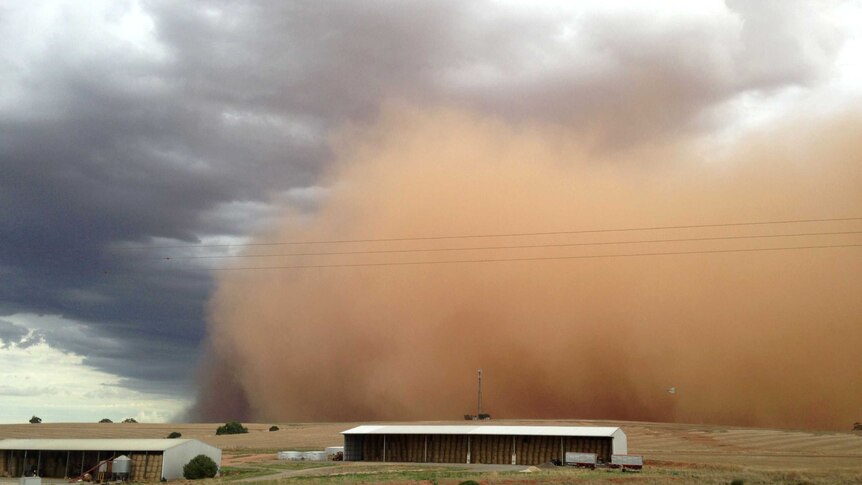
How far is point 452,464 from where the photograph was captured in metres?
57.4

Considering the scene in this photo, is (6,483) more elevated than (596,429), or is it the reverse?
(596,429)

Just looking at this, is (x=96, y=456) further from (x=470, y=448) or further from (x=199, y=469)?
(x=470, y=448)

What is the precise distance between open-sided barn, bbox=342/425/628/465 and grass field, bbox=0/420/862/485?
4.19 m

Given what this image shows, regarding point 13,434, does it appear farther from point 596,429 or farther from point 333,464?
point 596,429

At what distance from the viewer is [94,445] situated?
51844 millimetres

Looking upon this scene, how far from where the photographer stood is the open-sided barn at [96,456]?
160 ft

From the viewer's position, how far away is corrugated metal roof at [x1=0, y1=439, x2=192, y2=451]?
4969cm

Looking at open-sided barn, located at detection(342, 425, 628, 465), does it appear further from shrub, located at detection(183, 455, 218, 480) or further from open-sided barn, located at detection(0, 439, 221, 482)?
shrub, located at detection(183, 455, 218, 480)

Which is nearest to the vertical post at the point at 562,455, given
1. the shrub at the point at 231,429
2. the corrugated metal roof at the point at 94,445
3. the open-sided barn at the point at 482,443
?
the open-sided barn at the point at 482,443

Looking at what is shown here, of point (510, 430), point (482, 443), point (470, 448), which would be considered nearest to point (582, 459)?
point (510, 430)

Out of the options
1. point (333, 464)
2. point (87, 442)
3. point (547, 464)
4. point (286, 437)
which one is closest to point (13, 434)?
Answer: point (286, 437)

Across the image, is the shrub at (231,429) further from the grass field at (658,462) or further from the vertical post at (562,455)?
the vertical post at (562,455)

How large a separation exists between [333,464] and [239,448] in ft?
74.8

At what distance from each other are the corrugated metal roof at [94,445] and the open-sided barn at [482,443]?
52.6 feet
